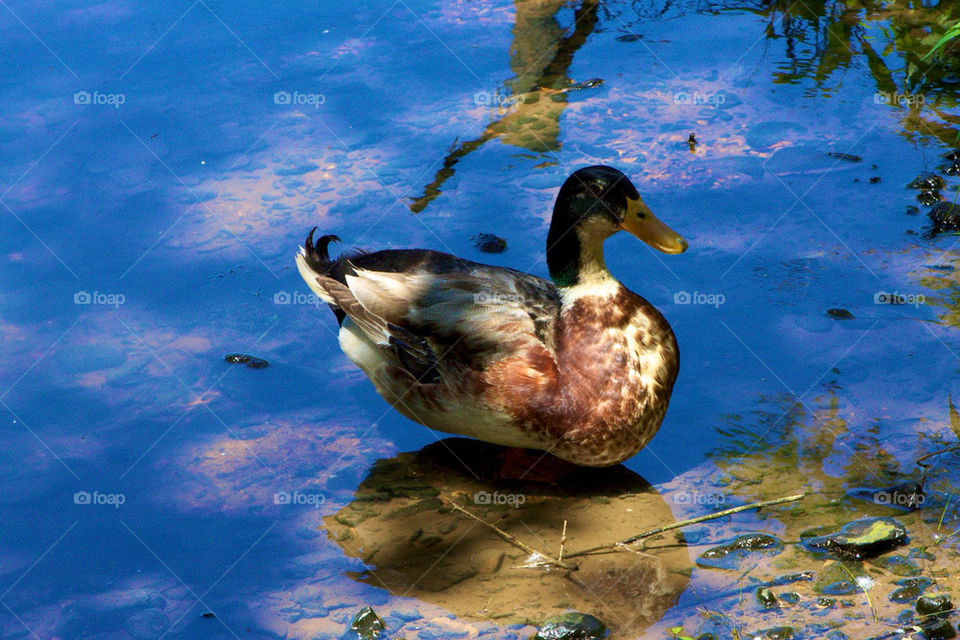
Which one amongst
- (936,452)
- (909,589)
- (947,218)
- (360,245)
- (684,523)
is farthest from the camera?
(360,245)

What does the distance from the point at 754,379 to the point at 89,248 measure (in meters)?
3.74

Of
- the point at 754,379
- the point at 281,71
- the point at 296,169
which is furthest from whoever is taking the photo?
the point at 281,71

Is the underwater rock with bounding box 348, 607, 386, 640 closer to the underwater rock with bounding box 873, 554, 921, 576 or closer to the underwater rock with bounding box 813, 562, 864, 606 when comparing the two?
the underwater rock with bounding box 813, 562, 864, 606

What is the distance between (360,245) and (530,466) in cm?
181

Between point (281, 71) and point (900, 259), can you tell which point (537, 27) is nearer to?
point (281, 71)

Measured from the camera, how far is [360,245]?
19.7 feet

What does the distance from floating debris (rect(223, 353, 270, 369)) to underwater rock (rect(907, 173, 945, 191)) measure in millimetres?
3721

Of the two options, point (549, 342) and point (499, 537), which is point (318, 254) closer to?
point (549, 342)

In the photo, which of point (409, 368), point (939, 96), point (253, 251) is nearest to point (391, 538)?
point (409, 368)

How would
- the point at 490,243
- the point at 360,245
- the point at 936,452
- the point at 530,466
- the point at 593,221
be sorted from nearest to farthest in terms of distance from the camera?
the point at 936,452 < the point at 593,221 < the point at 530,466 < the point at 490,243 < the point at 360,245

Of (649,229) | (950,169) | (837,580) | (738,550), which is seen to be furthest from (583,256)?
(950,169)

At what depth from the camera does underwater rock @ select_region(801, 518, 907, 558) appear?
154 inches

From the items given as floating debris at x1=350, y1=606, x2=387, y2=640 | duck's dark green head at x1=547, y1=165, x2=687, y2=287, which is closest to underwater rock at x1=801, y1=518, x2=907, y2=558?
duck's dark green head at x1=547, y1=165, x2=687, y2=287

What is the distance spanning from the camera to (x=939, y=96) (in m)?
6.88
